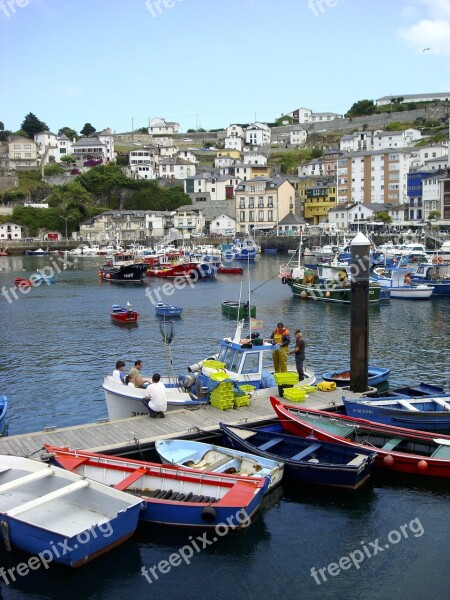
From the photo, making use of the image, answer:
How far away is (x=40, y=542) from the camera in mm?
11125

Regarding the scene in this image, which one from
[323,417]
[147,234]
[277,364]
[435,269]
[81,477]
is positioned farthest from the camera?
[147,234]

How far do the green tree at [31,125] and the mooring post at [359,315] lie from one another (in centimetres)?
16930

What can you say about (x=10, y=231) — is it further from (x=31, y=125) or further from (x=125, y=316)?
(x=125, y=316)

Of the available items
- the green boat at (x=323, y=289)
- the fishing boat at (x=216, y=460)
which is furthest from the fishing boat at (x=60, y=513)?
the green boat at (x=323, y=289)

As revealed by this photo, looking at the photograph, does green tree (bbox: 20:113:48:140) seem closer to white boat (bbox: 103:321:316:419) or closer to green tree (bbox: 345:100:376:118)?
green tree (bbox: 345:100:376:118)

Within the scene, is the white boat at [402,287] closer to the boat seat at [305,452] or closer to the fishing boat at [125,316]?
the fishing boat at [125,316]

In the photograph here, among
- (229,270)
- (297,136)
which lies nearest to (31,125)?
(297,136)

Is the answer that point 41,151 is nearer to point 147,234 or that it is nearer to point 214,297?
point 147,234

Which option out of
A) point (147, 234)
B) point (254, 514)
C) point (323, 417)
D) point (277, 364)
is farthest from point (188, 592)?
point (147, 234)

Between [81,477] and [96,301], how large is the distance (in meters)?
41.4

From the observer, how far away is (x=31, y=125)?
575 feet

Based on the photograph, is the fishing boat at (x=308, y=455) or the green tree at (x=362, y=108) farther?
the green tree at (x=362, y=108)

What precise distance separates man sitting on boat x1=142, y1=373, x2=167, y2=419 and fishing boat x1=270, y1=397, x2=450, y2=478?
2.81 meters

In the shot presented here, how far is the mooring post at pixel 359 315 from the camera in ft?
61.2
